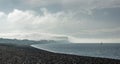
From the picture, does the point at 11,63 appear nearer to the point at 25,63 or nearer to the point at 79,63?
the point at 25,63

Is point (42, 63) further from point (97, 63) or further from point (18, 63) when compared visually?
point (97, 63)

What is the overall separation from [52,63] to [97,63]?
10.2 m

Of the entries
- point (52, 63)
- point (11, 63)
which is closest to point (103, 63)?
point (52, 63)

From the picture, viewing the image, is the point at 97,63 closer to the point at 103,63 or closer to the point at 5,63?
the point at 103,63

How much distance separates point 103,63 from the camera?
1818 inches

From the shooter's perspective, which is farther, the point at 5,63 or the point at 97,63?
the point at 97,63

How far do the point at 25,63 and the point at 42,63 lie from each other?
302 cm

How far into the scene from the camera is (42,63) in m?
39.4

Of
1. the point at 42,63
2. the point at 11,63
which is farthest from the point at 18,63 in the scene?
the point at 42,63

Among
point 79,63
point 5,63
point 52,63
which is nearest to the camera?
point 5,63

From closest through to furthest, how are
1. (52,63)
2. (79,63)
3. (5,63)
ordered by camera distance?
(5,63), (52,63), (79,63)

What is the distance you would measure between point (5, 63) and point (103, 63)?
65.2 feet

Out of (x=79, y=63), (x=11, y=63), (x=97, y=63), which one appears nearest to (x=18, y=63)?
(x=11, y=63)

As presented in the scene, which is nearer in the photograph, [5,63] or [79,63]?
[5,63]
